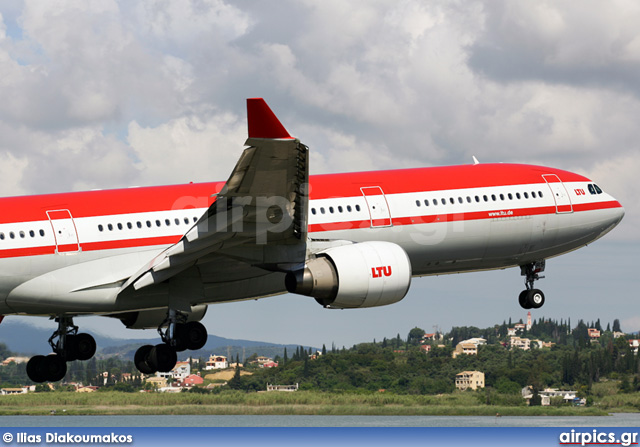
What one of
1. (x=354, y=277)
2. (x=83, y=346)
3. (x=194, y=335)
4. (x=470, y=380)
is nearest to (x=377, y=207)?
(x=354, y=277)

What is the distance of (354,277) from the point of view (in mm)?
24422

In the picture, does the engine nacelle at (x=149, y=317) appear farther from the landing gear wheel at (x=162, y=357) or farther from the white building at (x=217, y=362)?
the white building at (x=217, y=362)

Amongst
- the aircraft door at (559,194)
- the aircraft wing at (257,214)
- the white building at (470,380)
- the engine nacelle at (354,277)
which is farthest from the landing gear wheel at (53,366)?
the white building at (470,380)

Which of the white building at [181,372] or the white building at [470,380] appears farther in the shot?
the white building at [181,372]

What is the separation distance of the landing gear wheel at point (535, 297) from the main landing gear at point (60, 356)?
1500 cm

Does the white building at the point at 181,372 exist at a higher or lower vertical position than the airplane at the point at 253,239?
lower

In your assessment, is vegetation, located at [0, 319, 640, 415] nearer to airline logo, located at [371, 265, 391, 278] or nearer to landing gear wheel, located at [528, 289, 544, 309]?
landing gear wheel, located at [528, 289, 544, 309]

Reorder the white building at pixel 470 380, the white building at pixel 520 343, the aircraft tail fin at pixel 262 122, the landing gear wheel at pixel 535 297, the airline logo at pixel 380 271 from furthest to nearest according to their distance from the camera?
the white building at pixel 520 343, the white building at pixel 470 380, the landing gear wheel at pixel 535 297, the airline logo at pixel 380 271, the aircraft tail fin at pixel 262 122

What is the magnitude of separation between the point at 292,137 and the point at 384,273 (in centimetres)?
620

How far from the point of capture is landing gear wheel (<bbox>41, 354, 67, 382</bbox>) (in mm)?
30422

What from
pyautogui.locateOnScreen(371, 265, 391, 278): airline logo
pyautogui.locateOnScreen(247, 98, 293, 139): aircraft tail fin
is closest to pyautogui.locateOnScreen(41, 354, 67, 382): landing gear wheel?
pyautogui.locateOnScreen(371, 265, 391, 278): airline logo

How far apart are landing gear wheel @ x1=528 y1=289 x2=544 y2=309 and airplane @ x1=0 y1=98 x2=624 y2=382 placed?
215 centimetres

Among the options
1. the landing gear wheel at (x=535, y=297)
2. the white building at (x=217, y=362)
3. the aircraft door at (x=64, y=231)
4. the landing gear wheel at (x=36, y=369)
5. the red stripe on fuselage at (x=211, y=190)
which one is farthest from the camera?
the white building at (x=217, y=362)

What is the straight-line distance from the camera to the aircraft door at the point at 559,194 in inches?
1253
